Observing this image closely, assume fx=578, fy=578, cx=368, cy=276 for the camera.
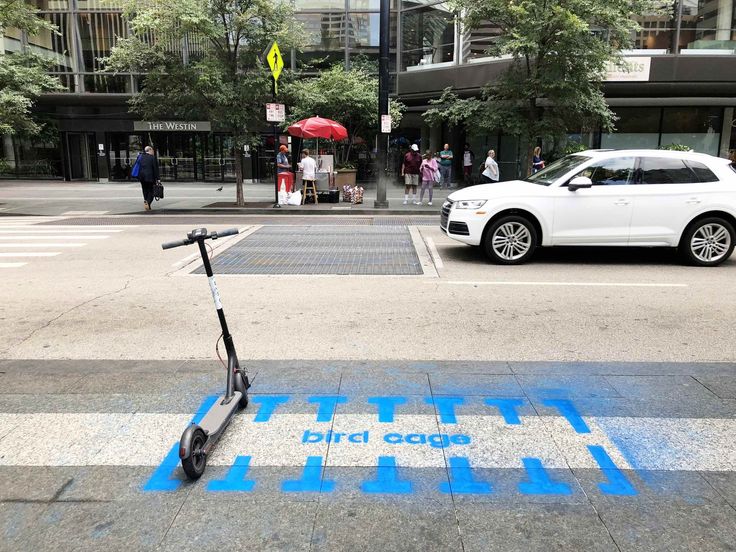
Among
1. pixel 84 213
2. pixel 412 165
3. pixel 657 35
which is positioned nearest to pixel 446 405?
pixel 412 165

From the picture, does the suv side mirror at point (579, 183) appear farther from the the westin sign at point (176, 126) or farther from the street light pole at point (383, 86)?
the the westin sign at point (176, 126)

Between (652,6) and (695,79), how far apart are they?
6.54 meters

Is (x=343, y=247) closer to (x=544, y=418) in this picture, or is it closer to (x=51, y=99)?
(x=544, y=418)

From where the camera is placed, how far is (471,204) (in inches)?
365

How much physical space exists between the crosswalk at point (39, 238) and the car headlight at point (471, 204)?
729cm

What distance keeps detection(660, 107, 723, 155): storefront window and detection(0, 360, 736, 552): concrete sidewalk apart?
22858 mm

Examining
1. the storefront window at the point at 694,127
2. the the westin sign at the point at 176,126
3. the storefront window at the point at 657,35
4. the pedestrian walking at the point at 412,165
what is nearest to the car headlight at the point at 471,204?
the pedestrian walking at the point at 412,165

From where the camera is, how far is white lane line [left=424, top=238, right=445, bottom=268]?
9453mm

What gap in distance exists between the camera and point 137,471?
131 inches

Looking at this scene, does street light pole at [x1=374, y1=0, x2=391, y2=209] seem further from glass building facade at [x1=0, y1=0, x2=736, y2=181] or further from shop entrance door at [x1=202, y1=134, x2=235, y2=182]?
shop entrance door at [x1=202, y1=134, x2=235, y2=182]

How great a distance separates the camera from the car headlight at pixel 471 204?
30.2ft

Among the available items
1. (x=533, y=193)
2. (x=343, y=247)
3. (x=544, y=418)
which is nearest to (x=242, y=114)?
(x=343, y=247)

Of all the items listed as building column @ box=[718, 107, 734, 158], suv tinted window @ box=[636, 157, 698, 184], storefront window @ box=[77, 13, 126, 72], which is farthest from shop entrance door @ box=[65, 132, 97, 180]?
building column @ box=[718, 107, 734, 158]

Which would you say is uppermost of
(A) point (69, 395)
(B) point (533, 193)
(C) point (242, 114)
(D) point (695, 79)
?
(D) point (695, 79)
